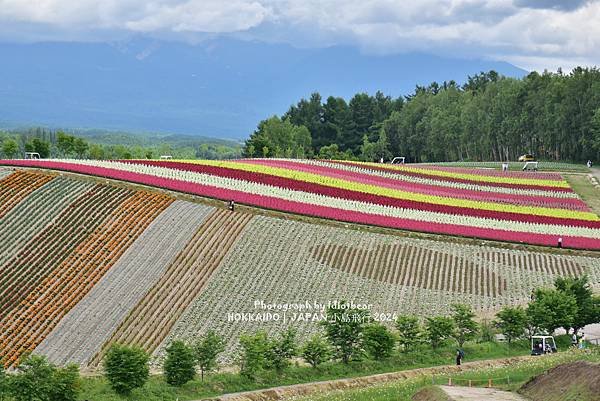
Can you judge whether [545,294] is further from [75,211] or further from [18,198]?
[18,198]

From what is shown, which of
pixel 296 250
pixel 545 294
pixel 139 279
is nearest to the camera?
pixel 545 294

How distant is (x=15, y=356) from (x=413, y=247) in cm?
1971

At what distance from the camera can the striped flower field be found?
48250 millimetres

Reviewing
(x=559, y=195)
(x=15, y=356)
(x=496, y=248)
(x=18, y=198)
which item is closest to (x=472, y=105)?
(x=559, y=195)

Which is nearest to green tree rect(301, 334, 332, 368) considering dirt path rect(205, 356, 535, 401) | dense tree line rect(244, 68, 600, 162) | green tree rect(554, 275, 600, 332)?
dirt path rect(205, 356, 535, 401)

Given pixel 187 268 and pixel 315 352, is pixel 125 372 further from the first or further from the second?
pixel 187 268

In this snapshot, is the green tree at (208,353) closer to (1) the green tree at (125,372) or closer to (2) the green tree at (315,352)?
(1) the green tree at (125,372)

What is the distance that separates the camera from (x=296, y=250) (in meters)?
42.0

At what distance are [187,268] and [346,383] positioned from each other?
36.9 ft

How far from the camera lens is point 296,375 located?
30.2 m

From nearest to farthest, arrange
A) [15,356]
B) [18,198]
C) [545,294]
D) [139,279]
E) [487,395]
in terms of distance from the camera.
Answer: [487,395] < [15,356] < [545,294] < [139,279] < [18,198]

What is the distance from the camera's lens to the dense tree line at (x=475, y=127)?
10156 centimetres

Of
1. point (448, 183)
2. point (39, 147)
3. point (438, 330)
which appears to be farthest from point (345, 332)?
point (39, 147)

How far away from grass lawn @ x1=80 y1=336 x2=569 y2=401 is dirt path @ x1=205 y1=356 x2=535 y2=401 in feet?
1.65
